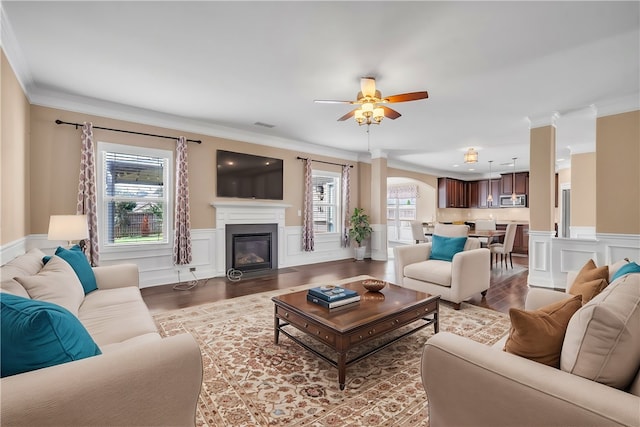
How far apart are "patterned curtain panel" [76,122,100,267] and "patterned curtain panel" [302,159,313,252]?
3549 mm

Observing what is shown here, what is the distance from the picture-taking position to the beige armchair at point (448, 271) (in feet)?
10.8

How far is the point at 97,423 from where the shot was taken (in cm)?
96

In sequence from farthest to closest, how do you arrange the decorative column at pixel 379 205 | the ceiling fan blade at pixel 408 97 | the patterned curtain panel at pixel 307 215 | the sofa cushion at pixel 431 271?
the decorative column at pixel 379 205 < the patterned curtain panel at pixel 307 215 < the sofa cushion at pixel 431 271 < the ceiling fan blade at pixel 408 97

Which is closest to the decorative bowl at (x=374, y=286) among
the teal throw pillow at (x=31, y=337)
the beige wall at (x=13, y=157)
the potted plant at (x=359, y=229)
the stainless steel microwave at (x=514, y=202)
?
the teal throw pillow at (x=31, y=337)

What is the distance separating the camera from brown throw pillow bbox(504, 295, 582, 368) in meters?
1.07

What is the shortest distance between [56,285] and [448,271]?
3.55 metres

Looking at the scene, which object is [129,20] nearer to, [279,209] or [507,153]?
[279,209]

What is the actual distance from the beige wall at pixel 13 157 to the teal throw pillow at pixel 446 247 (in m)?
4.52

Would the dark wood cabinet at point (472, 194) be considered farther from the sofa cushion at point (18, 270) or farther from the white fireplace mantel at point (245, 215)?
the sofa cushion at point (18, 270)

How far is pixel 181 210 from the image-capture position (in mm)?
4551

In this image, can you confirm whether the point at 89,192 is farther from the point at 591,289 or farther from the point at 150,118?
the point at 591,289

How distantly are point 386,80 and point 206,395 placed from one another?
3.30 meters

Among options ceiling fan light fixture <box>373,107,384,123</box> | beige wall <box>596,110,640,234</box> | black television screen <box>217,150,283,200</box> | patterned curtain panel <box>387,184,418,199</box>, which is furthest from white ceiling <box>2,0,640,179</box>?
patterned curtain panel <box>387,184,418,199</box>

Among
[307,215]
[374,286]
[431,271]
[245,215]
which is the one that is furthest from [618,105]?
[245,215]
